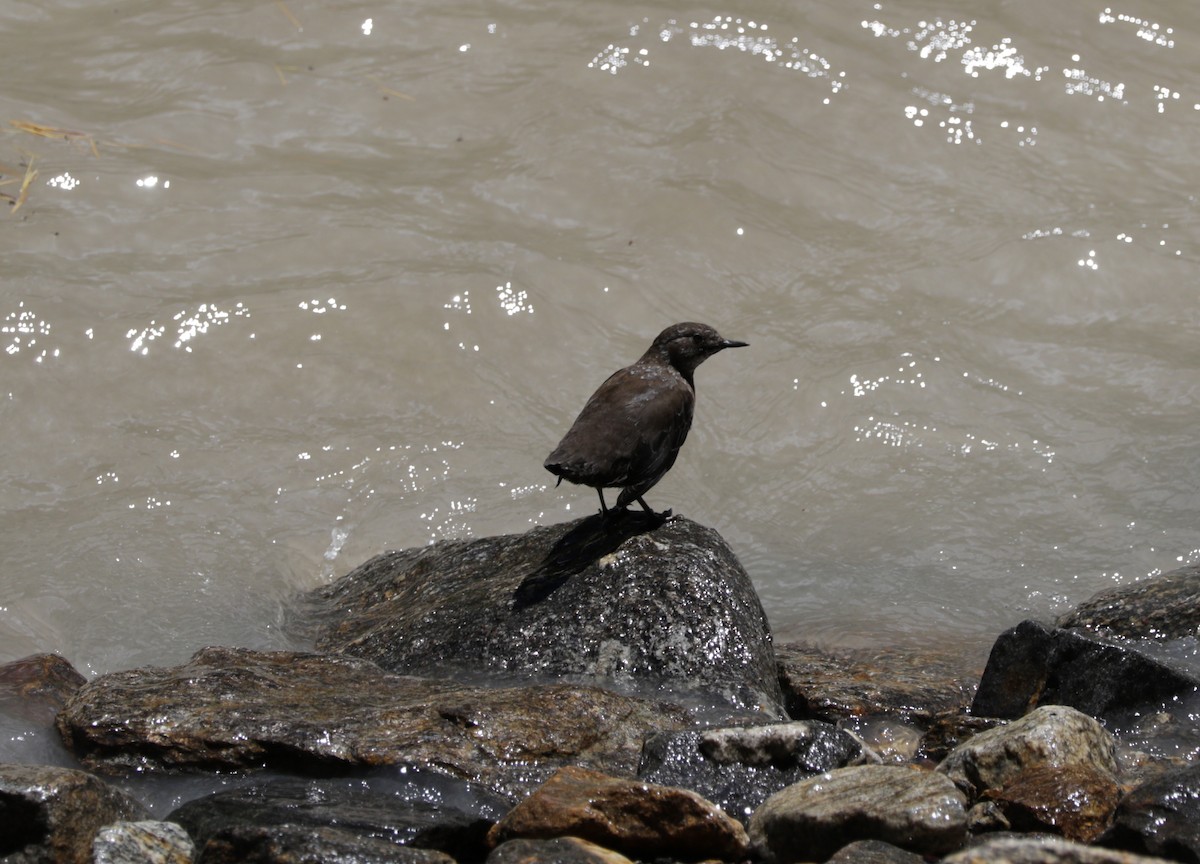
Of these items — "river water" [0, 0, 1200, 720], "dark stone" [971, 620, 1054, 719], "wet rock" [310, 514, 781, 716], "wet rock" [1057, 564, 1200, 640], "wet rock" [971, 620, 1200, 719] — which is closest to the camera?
"wet rock" [971, 620, 1200, 719]

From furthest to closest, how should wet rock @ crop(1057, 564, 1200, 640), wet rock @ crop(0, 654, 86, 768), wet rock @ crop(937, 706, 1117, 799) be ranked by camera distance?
wet rock @ crop(1057, 564, 1200, 640)
wet rock @ crop(0, 654, 86, 768)
wet rock @ crop(937, 706, 1117, 799)

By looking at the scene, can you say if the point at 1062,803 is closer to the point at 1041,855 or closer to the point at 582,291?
the point at 1041,855

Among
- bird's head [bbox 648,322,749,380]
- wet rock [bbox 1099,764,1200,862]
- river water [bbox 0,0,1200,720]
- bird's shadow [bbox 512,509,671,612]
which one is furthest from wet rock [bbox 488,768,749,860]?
bird's head [bbox 648,322,749,380]

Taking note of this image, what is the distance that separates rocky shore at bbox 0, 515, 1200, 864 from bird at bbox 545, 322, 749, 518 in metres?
0.22

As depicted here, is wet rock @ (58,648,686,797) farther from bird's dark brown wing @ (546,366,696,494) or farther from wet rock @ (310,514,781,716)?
bird's dark brown wing @ (546,366,696,494)

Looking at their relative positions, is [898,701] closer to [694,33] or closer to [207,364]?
[207,364]

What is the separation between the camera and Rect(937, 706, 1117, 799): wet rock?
4.16 meters

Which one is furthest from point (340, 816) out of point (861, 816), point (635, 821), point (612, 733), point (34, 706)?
point (34, 706)

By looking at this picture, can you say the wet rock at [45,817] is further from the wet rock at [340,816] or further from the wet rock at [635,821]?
the wet rock at [635,821]

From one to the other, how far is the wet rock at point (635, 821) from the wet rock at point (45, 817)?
3.68ft

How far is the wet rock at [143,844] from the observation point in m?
3.62

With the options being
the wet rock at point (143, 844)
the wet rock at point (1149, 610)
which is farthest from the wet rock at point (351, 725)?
the wet rock at point (1149, 610)

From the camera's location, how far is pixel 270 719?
15.0ft

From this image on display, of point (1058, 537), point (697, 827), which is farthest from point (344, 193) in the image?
point (697, 827)
